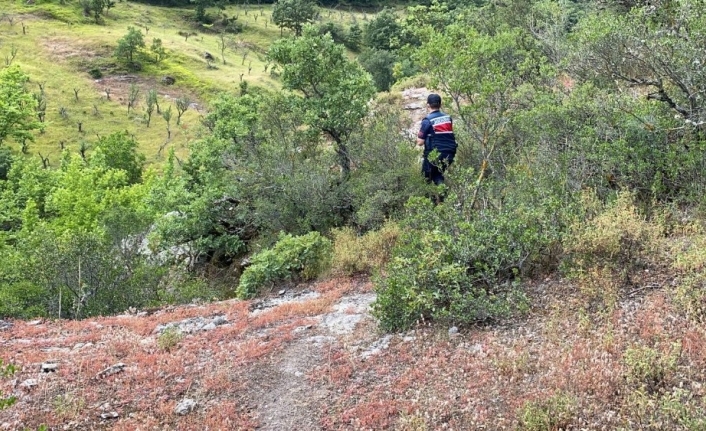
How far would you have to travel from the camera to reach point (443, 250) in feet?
21.8

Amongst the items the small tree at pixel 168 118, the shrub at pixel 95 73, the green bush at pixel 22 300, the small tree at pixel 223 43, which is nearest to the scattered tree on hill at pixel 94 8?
the shrub at pixel 95 73

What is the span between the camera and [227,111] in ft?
56.3

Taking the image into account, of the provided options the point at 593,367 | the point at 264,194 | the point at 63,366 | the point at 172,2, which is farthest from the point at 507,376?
the point at 172,2

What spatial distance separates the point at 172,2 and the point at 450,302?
93.5 metres

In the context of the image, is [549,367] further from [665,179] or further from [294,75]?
[294,75]

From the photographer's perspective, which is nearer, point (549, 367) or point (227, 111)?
point (549, 367)

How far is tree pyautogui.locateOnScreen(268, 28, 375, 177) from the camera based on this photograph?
1274 centimetres

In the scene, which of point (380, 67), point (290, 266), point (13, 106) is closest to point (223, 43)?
point (380, 67)

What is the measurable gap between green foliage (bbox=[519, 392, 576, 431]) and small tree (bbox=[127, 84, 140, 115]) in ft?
191

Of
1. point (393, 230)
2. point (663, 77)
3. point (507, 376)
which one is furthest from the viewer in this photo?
point (393, 230)

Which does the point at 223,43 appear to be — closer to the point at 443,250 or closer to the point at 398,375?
the point at 443,250

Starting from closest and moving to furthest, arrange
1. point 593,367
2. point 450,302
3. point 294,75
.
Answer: point 593,367 → point 450,302 → point 294,75

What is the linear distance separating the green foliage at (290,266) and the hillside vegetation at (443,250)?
4 centimetres

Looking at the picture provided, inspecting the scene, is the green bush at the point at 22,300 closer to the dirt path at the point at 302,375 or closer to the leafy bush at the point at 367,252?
the leafy bush at the point at 367,252
